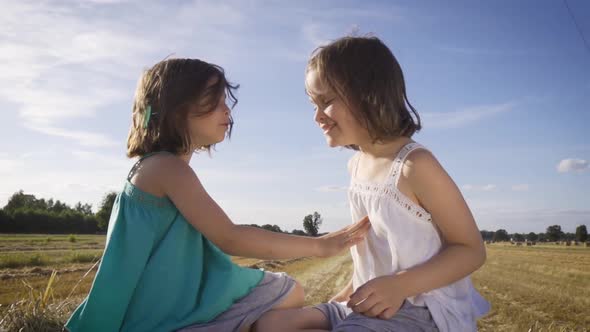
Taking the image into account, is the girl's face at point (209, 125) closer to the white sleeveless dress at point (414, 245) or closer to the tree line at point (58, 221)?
the white sleeveless dress at point (414, 245)

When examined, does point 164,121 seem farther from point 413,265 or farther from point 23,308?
point 23,308

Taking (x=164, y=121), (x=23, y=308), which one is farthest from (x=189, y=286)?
(x=23, y=308)

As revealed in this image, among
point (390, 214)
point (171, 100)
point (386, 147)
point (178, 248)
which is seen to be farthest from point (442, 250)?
point (171, 100)

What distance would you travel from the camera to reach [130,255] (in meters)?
2.12

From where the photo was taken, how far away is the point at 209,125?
2.52 metres

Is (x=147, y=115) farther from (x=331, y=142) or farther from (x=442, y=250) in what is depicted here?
(x=442, y=250)

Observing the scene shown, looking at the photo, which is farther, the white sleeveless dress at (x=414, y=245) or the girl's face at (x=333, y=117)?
the girl's face at (x=333, y=117)

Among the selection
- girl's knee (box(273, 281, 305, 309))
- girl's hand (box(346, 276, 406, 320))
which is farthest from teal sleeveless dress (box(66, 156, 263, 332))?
girl's hand (box(346, 276, 406, 320))

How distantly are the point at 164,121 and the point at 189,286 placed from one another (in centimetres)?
83

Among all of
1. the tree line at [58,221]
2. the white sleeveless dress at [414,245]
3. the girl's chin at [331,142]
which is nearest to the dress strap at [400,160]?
the white sleeveless dress at [414,245]

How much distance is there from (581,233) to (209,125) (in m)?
80.9

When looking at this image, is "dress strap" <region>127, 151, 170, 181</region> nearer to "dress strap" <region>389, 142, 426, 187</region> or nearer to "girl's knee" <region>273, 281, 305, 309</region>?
"girl's knee" <region>273, 281, 305, 309</region>

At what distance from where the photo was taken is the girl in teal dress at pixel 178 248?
2084mm

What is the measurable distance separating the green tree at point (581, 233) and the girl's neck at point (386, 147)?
77571 millimetres
